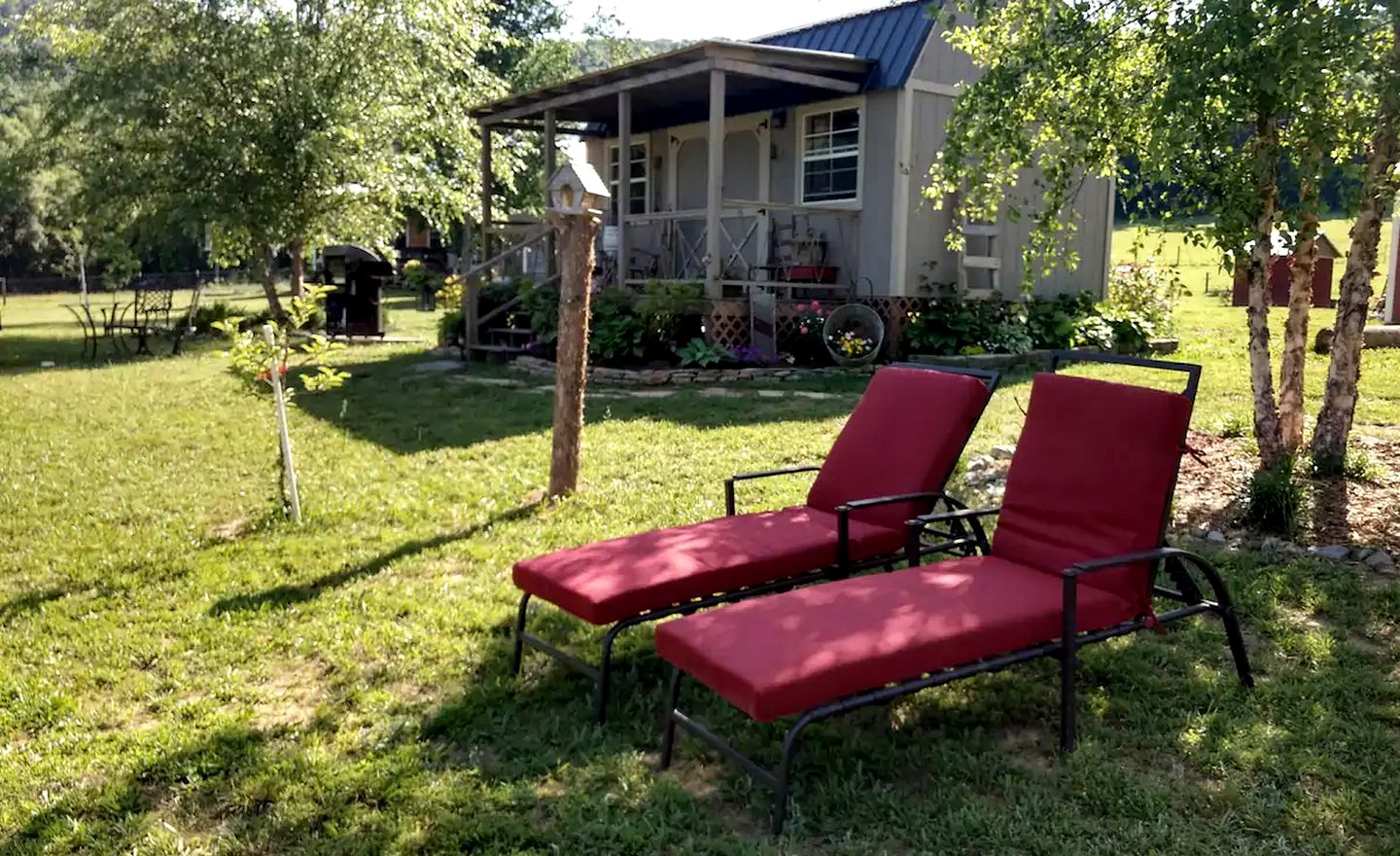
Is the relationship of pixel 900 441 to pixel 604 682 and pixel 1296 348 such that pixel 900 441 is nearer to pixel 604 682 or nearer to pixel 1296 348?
pixel 604 682

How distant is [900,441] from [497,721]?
1988 mm

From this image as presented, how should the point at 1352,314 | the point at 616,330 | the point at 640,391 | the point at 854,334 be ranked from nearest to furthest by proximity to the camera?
the point at 1352,314 → the point at 640,391 → the point at 616,330 → the point at 854,334

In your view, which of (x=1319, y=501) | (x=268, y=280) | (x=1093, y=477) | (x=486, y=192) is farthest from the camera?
(x=268, y=280)

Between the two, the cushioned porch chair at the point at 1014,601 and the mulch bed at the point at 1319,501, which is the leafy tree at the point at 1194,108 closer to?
the mulch bed at the point at 1319,501

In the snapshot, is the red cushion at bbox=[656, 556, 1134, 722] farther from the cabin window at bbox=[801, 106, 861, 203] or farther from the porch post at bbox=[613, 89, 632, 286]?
the cabin window at bbox=[801, 106, 861, 203]

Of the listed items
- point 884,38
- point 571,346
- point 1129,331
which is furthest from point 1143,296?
point 571,346

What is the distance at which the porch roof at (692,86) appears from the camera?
11.6 m

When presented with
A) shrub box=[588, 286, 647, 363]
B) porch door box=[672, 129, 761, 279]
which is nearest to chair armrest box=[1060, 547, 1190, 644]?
shrub box=[588, 286, 647, 363]

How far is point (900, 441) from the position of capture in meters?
4.55

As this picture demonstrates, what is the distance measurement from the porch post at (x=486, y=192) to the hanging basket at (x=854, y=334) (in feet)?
20.0

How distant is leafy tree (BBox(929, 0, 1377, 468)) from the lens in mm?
4477

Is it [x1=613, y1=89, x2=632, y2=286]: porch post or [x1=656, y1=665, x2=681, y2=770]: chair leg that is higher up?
[x1=613, y1=89, x2=632, y2=286]: porch post

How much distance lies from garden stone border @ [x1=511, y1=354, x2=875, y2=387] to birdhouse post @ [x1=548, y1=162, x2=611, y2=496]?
4889 mm

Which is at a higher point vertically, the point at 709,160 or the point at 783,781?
the point at 709,160
